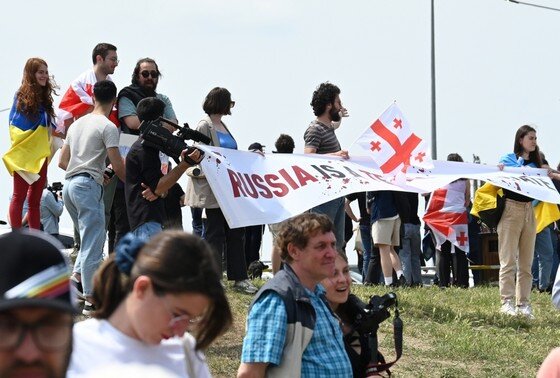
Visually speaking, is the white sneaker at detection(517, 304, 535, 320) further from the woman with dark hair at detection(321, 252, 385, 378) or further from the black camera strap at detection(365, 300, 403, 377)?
the woman with dark hair at detection(321, 252, 385, 378)

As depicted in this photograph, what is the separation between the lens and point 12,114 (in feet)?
33.2

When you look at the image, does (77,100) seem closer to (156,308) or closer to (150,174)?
(150,174)

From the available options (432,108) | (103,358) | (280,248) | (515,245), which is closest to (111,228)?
(515,245)

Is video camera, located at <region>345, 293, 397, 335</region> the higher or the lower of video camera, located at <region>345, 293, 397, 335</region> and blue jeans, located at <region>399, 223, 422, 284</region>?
the higher

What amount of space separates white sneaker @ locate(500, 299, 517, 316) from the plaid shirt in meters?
6.27

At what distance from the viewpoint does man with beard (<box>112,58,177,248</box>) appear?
9.93 m

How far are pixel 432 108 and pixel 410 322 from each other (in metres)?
19.6

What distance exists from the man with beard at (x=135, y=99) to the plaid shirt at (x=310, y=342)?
4.50 meters

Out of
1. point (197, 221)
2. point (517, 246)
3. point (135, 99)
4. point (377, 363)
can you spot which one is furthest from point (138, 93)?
point (377, 363)

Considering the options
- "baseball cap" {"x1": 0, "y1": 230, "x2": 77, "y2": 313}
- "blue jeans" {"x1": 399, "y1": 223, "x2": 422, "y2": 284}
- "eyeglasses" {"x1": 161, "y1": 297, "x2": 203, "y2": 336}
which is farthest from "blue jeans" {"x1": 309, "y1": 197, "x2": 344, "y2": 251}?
"baseball cap" {"x1": 0, "y1": 230, "x2": 77, "y2": 313}

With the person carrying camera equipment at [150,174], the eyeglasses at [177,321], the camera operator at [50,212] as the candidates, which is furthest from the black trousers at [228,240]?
the eyeglasses at [177,321]

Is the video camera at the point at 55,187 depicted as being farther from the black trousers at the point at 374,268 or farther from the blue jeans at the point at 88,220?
the blue jeans at the point at 88,220

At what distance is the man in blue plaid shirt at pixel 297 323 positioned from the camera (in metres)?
5.38

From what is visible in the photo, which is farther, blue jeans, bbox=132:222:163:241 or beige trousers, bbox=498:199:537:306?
beige trousers, bbox=498:199:537:306
